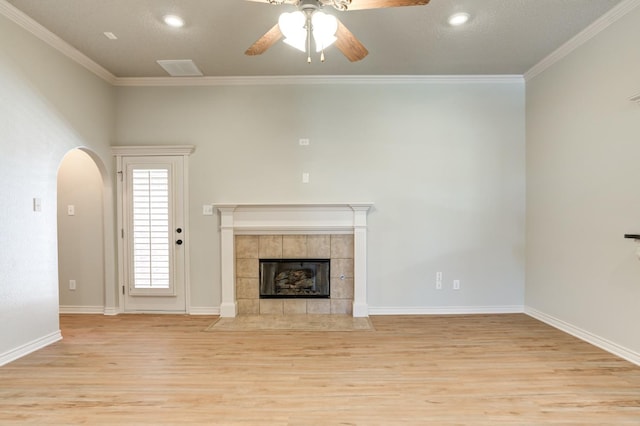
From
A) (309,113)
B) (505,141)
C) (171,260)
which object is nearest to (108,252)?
(171,260)

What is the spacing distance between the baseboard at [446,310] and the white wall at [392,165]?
2 centimetres

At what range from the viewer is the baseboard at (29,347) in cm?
267

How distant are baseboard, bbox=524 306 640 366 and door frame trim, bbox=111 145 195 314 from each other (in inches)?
165

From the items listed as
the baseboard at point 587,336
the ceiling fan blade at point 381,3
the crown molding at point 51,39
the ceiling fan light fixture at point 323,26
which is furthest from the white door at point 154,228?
the baseboard at point 587,336

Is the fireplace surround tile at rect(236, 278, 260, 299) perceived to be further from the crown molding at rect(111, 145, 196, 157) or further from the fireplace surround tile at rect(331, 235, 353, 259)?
the crown molding at rect(111, 145, 196, 157)

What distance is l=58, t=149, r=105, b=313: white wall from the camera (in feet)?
13.1

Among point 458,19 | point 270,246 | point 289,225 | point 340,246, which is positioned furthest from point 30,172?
point 458,19

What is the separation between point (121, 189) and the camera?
397 centimetres

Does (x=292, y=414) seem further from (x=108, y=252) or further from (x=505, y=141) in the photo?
(x=505, y=141)

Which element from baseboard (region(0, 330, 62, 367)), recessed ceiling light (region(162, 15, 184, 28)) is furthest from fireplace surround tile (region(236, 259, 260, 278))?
recessed ceiling light (region(162, 15, 184, 28))

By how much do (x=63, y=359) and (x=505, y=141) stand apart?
5.14 meters

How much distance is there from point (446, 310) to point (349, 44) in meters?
3.25

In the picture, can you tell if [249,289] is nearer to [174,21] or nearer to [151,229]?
[151,229]

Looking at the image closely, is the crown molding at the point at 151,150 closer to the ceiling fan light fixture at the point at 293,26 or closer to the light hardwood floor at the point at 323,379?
the light hardwood floor at the point at 323,379
